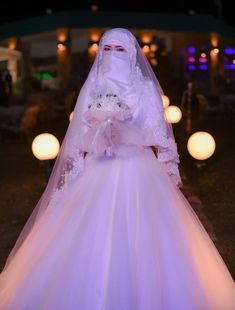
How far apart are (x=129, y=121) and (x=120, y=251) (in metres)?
1.02

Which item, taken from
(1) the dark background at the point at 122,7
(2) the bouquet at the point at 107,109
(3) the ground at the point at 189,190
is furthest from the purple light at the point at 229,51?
(2) the bouquet at the point at 107,109

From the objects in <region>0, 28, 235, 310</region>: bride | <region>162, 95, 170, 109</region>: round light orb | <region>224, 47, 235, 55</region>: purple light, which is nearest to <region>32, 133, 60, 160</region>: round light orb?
<region>162, 95, 170, 109</region>: round light orb

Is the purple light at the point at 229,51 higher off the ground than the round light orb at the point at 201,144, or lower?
higher

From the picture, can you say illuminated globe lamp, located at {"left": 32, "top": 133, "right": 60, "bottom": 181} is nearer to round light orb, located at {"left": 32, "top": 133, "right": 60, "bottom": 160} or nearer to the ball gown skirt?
round light orb, located at {"left": 32, "top": 133, "right": 60, "bottom": 160}

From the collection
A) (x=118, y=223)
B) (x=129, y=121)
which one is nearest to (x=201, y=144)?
(x=129, y=121)

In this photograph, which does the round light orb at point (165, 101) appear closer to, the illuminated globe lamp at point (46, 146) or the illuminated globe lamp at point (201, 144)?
the illuminated globe lamp at point (201, 144)

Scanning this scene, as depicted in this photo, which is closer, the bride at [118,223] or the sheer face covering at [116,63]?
the bride at [118,223]

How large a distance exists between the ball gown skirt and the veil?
12 cm

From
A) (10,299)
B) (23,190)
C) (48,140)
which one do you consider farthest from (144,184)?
(23,190)

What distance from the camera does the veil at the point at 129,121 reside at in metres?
4.09

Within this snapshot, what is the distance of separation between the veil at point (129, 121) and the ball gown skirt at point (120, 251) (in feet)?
0.39

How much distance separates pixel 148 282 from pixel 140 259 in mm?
167

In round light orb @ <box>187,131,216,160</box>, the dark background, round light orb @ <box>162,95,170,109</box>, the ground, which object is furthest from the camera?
the dark background

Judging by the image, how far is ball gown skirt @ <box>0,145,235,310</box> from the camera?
3.71m
